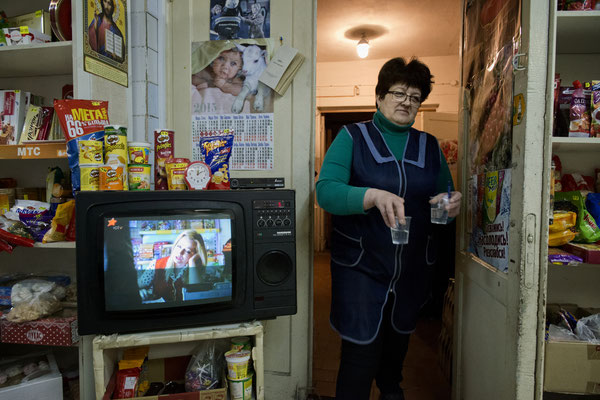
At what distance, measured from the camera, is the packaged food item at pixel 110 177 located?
1.12 m

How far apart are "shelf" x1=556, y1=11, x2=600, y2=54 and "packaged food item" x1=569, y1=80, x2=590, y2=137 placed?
0.22 meters

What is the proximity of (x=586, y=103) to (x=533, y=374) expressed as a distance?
0.90m

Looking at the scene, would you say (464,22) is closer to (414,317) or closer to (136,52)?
(414,317)

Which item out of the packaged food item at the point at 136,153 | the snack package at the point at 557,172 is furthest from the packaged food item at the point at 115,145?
the snack package at the point at 557,172

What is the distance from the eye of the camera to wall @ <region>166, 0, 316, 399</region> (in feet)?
5.37

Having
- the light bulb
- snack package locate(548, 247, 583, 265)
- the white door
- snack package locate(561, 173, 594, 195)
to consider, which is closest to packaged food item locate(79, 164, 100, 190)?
the white door

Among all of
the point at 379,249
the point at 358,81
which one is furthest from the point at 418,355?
the point at 358,81

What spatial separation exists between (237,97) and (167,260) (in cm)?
90

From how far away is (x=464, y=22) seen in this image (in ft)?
5.45

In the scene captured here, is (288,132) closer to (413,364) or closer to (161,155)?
(161,155)

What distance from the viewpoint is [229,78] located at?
5.49 ft

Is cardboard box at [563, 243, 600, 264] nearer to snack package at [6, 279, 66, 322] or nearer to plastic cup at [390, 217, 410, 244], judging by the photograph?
plastic cup at [390, 217, 410, 244]

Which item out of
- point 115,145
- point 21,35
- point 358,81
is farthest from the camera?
point 358,81

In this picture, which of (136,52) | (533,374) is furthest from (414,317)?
(136,52)
